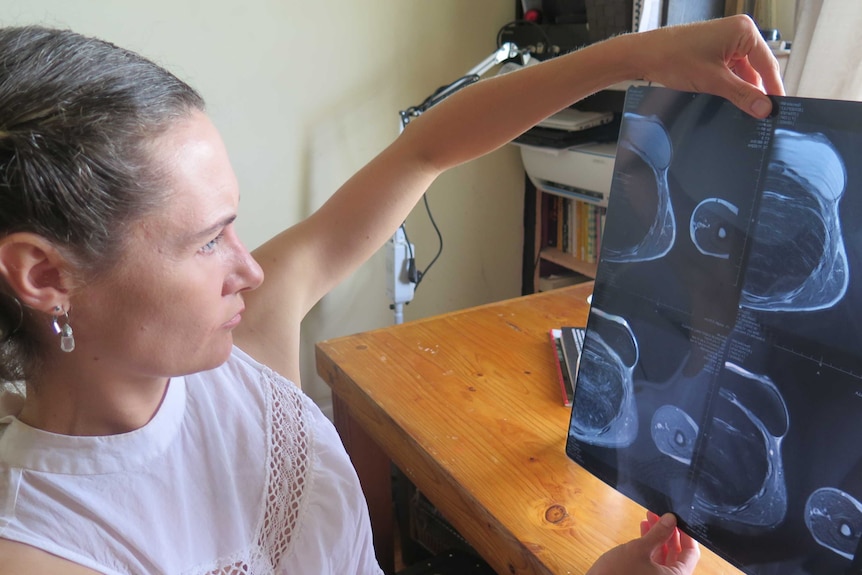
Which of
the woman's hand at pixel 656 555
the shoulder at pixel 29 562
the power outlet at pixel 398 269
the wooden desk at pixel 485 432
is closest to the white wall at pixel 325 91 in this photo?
the power outlet at pixel 398 269

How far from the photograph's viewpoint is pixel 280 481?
816 millimetres

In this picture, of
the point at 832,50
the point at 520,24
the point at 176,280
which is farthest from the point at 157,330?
the point at 520,24

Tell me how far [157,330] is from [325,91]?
4.60ft

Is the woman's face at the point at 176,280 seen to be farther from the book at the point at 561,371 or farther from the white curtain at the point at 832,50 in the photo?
the white curtain at the point at 832,50

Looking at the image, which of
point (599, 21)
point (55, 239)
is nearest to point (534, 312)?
point (599, 21)

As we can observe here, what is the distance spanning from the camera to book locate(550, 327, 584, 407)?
1.08 metres

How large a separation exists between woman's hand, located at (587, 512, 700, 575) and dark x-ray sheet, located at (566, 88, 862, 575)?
3 centimetres

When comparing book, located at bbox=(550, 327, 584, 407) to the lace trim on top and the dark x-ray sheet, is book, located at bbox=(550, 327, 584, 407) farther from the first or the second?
the lace trim on top

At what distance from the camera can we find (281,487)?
814mm

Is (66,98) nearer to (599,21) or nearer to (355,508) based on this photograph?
(355,508)

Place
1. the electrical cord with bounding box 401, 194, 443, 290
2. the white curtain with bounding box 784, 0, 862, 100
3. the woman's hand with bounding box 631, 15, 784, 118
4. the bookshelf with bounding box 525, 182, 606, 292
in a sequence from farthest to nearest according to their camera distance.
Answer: the bookshelf with bounding box 525, 182, 606, 292 → the electrical cord with bounding box 401, 194, 443, 290 → the white curtain with bounding box 784, 0, 862, 100 → the woman's hand with bounding box 631, 15, 784, 118

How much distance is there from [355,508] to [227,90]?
51.2 inches

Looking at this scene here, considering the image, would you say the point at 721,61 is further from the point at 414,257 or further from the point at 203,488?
the point at 414,257

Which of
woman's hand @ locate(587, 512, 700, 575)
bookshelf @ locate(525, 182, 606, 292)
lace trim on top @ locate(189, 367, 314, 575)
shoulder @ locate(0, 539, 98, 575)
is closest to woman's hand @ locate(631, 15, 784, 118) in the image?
woman's hand @ locate(587, 512, 700, 575)
